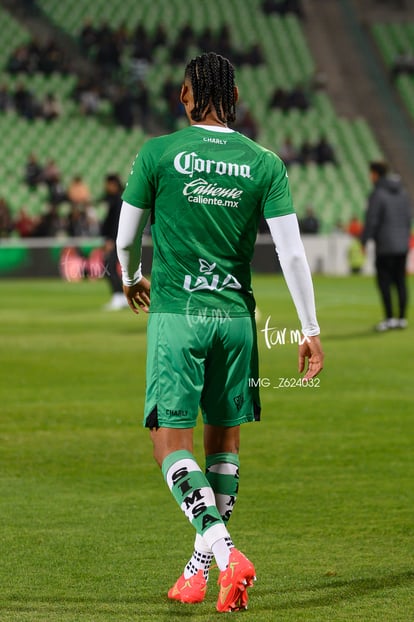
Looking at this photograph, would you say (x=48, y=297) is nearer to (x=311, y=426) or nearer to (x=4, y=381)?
(x=4, y=381)

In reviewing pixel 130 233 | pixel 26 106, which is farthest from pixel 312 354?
pixel 26 106

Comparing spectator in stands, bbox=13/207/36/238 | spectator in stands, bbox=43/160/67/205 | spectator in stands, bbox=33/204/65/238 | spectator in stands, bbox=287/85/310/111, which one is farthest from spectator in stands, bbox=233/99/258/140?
spectator in stands, bbox=13/207/36/238

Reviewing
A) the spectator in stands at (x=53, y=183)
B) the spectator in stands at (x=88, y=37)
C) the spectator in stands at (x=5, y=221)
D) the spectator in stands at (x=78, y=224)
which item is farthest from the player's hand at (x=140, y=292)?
the spectator in stands at (x=88, y=37)

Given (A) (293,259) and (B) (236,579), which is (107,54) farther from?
(B) (236,579)

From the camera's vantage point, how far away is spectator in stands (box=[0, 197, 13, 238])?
32188 mm

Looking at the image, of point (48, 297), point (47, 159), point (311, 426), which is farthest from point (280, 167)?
point (47, 159)

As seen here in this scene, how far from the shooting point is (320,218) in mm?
38062

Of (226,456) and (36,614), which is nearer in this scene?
(36,614)

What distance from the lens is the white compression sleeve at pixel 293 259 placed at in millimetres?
5258

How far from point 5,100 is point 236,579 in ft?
112

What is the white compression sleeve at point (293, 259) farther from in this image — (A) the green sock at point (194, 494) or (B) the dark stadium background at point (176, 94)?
(B) the dark stadium background at point (176, 94)

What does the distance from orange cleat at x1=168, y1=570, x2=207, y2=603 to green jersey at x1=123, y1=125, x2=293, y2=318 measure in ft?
3.59

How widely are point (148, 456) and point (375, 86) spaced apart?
127 ft

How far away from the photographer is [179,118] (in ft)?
132
